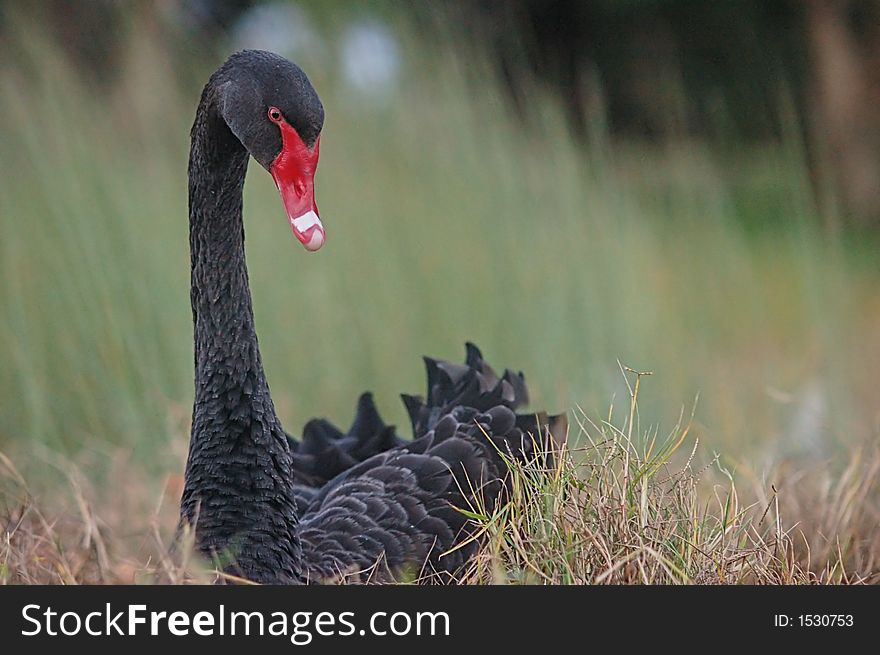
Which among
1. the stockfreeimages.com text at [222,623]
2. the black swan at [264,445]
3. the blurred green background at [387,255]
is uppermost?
the blurred green background at [387,255]

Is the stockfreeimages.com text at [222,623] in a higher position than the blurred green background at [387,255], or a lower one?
lower

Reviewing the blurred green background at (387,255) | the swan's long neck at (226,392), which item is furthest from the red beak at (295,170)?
the blurred green background at (387,255)

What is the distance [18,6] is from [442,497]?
209 centimetres

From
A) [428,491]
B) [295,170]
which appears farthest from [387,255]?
[295,170]

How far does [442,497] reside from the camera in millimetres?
1757

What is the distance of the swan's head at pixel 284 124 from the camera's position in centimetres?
143

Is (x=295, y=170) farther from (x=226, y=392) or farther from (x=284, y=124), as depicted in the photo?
(x=226, y=392)

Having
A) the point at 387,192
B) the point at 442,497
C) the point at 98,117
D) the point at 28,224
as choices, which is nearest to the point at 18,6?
the point at 98,117

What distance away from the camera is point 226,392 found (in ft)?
5.32

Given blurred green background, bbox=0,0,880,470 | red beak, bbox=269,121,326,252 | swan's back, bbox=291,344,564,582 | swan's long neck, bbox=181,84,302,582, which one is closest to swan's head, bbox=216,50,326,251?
red beak, bbox=269,121,326,252

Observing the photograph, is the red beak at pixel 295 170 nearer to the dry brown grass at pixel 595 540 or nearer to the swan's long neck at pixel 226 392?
the swan's long neck at pixel 226 392

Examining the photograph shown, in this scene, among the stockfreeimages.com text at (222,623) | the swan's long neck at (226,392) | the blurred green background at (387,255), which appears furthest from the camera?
the blurred green background at (387,255)

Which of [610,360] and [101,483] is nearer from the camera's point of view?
[101,483]

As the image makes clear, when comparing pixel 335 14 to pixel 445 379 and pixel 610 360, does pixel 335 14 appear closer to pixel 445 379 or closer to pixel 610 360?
pixel 610 360
